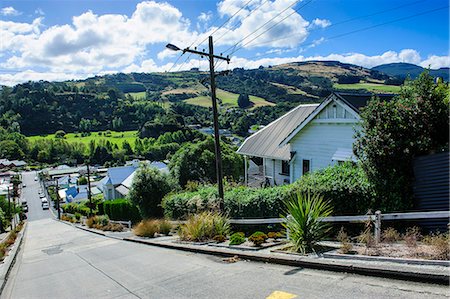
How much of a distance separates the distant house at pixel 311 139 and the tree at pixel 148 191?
28.7ft

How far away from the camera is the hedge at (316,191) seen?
9656 mm

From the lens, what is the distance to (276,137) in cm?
2173

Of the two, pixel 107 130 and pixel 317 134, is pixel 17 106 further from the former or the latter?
pixel 317 134

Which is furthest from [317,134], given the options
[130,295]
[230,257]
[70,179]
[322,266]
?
[70,179]

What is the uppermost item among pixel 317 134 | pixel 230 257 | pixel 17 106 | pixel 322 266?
pixel 17 106

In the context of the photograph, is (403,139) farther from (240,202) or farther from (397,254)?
(240,202)

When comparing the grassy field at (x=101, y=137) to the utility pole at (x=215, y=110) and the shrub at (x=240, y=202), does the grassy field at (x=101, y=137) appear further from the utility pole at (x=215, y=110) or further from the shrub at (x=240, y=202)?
the utility pole at (x=215, y=110)

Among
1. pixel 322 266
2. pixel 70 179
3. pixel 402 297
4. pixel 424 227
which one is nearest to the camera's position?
pixel 402 297

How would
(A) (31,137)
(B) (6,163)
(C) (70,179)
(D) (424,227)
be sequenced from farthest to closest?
1. (A) (31,137)
2. (B) (6,163)
3. (C) (70,179)
4. (D) (424,227)

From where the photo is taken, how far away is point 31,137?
182875mm

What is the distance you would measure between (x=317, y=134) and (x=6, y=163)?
16191cm

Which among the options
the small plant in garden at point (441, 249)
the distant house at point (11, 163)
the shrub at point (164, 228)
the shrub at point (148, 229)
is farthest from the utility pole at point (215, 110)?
the distant house at point (11, 163)

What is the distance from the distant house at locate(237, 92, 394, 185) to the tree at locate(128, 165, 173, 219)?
8744 mm

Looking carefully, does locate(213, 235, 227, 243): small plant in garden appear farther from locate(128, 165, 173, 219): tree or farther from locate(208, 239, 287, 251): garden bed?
locate(128, 165, 173, 219): tree
